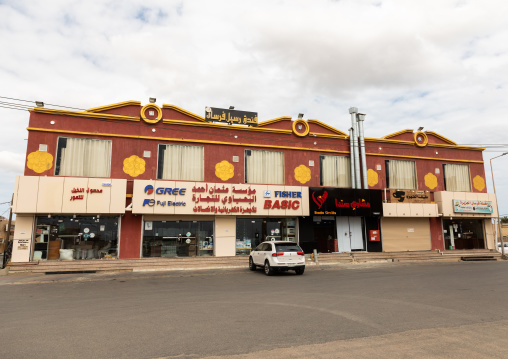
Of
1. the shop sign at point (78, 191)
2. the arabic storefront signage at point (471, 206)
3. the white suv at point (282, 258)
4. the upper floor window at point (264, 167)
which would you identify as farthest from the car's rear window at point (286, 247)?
the arabic storefront signage at point (471, 206)

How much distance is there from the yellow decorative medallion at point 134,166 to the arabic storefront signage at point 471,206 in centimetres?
2386

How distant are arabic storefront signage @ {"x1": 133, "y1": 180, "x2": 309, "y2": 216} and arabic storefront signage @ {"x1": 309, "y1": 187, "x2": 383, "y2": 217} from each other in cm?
77

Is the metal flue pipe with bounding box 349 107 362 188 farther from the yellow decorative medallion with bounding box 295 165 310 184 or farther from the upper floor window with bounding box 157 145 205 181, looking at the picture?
the upper floor window with bounding box 157 145 205 181

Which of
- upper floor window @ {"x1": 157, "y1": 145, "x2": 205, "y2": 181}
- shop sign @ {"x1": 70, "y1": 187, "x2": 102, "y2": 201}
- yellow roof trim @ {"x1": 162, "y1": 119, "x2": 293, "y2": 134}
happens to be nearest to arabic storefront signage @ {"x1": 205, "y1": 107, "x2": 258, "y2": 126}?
yellow roof trim @ {"x1": 162, "y1": 119, "x2": 293, "y2": 134}

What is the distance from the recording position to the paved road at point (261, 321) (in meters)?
5.89

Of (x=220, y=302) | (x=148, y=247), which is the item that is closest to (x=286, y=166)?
(x=148, y=247)

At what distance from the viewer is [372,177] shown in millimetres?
28125

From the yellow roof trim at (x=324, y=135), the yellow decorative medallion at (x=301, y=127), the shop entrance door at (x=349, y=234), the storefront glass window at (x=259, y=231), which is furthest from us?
the yellow roof trim at (x=324, y=135)

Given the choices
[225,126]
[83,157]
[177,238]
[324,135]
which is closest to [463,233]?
[324,135]

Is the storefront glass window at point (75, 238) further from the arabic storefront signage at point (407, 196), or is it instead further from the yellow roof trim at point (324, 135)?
the arabic storefront signage at point (407, 196)

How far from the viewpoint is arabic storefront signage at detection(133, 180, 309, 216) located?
2200 cm

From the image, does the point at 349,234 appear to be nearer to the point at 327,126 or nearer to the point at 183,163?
the point at 327,126

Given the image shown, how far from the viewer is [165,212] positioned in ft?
73.0

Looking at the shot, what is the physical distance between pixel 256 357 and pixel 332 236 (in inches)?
862
